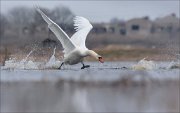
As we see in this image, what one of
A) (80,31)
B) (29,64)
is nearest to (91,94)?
(80,31)

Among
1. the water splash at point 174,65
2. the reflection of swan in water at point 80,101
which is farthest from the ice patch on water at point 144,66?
the reflection of swan in water at point 80,101

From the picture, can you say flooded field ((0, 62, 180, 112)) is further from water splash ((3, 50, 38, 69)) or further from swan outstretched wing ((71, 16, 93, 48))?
water splash ((3, 50, 38, 69))

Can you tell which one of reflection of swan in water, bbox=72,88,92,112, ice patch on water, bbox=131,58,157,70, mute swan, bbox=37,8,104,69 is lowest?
reflection of swan in water, bbox=72,88,92,112

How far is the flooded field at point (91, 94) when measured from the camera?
20.6 metres

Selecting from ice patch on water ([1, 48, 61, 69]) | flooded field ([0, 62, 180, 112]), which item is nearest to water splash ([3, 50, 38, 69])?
ice patch on water ([1, 48, 61, 69])

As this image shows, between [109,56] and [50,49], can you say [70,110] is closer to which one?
[50,49]

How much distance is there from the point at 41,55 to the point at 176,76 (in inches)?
456

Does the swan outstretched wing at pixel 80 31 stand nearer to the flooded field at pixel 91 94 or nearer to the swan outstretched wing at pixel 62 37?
the swan outstretched wing at pixel 62 37

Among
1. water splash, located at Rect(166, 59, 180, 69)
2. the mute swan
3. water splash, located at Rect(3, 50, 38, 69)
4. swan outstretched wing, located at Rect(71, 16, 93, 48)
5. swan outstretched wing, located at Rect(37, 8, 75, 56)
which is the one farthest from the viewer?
water splash, located at Rect(166, 59, 180, 69)

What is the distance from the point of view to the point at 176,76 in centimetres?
2870

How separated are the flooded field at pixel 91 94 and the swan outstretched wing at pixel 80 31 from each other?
672cm

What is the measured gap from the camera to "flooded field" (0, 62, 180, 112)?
20.6 meters

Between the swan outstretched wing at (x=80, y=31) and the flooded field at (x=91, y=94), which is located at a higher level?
the swan outstretched wing at (x=80, y=31)

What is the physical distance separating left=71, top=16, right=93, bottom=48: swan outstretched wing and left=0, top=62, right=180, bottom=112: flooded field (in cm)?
672
